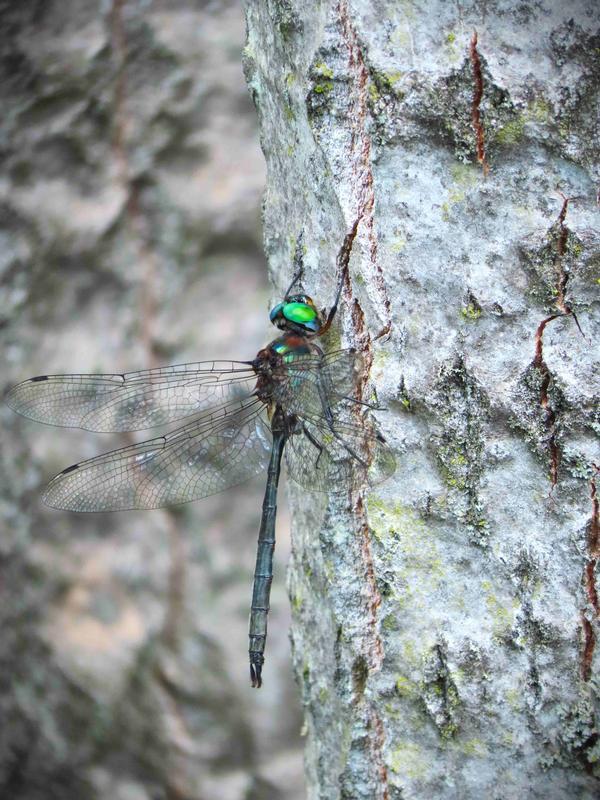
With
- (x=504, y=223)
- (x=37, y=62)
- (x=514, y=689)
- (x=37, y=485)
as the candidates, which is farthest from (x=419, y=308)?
(x=37, y=62)

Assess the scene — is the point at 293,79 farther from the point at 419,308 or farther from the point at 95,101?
the point at 95,101

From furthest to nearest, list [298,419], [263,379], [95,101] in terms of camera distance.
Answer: [95,101], [263,379], [298,419]

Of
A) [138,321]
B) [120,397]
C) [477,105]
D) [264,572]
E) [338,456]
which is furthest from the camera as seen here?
[138,321]

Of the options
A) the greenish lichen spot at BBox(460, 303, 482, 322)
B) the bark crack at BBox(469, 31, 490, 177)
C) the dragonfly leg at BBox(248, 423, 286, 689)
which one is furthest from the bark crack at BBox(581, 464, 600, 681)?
the dragonfly leg at BBox(248, 423, 286, 689)

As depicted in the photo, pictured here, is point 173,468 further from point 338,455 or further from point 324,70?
point 324,70

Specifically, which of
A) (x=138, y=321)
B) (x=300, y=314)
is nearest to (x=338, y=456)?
(x=300, y=314)

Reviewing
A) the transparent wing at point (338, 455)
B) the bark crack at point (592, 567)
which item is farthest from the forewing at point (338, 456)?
the bark crack at point (592, 567)
